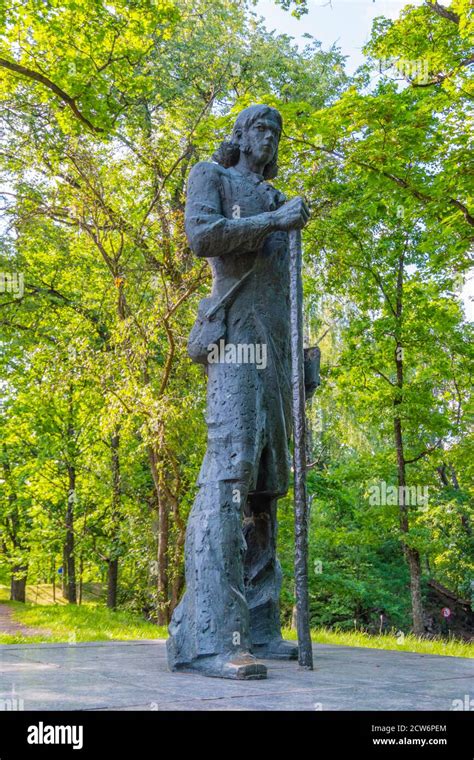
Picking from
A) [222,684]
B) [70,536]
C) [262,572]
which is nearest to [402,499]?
[70,536]

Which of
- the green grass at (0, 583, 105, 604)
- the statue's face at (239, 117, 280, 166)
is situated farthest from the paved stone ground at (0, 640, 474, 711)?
the green grass at (0, 583, 105, 604)

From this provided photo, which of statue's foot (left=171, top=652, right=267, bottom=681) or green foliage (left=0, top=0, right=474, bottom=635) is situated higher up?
green foliage (left=0, top=0, right=474, bottom=635)

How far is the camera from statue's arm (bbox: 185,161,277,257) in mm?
4695

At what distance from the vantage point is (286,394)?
5066 mm

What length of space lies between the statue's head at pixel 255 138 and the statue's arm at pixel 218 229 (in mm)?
499

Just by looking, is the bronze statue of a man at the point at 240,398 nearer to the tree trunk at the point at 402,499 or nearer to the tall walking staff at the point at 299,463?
the tall walking staff at the point at 299,463

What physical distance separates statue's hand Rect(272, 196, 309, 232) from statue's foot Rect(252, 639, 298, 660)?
8.10 feet

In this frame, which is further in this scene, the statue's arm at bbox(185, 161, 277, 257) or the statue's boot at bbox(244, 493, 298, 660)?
the statue's boot at bbox(244, 493, 298, 660)

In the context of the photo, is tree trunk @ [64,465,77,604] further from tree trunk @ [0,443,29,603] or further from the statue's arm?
the statue's arm

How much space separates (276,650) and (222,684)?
1.25 meters

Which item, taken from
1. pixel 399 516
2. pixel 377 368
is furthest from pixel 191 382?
pixel 399 516

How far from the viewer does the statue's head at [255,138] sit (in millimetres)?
5078

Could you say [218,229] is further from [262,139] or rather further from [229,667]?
[229,667]

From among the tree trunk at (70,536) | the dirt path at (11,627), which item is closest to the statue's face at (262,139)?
the dirt path at (11,627)
